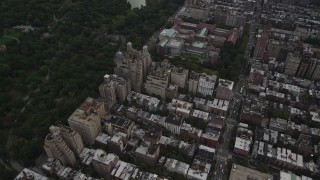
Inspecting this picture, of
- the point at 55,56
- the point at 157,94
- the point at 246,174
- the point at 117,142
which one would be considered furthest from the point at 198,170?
the point at 55,56

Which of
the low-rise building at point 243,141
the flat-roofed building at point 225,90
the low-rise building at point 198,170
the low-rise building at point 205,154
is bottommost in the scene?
the low-rise building at point 198,170

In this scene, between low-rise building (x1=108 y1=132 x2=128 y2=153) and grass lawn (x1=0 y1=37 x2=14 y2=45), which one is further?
grass lawn (x1=0 y1=37 x2=14 y2=45)

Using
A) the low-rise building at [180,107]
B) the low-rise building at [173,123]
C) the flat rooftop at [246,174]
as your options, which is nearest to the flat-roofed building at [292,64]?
the low-rise building at [180,107]

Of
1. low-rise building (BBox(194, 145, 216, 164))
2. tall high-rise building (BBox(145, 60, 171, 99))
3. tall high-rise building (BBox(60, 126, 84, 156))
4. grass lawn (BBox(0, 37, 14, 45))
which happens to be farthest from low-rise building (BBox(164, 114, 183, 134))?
grass lawn (BBox(0, 37, 14, 45))

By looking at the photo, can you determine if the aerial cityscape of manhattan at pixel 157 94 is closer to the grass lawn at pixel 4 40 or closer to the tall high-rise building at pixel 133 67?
the tall high-rise building at pixel 133 67

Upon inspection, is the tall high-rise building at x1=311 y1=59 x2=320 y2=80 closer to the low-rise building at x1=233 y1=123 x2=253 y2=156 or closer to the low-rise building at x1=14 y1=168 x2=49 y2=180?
the low-rise building at x1=233 y1=123 x2=253 y2=156

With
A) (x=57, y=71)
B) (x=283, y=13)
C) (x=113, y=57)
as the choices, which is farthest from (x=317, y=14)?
(x=57, y=71)
